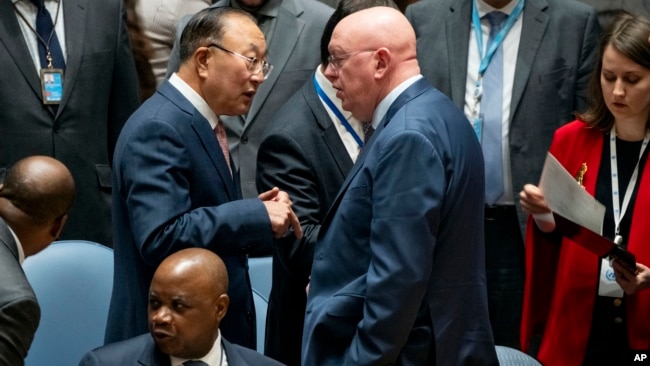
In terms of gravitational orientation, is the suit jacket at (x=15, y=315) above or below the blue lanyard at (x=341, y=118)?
above

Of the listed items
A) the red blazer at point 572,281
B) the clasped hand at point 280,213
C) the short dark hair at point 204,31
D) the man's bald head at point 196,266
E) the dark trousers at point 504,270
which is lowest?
the dark trousers at point 504,270

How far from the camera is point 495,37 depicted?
4.97m

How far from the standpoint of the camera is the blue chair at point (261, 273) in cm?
462

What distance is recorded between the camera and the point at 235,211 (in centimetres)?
369

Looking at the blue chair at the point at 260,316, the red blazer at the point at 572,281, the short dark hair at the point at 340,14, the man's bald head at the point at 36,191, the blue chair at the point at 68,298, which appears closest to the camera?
the man's bald head at the point at 36,191

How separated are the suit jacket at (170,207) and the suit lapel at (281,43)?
1318mm

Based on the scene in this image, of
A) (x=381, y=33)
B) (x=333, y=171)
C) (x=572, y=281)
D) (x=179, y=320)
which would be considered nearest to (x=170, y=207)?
(x=179, y=320)

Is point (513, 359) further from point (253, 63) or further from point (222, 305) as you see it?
point (253, 63)

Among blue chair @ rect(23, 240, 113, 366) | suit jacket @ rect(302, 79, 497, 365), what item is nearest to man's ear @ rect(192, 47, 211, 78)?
suit jacket @ rect(302, 79, 497, 365)

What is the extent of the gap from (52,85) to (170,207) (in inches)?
64.8

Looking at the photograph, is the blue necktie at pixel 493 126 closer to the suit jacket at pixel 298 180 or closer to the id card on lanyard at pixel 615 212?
the id card on lanyard at pixel 615 212

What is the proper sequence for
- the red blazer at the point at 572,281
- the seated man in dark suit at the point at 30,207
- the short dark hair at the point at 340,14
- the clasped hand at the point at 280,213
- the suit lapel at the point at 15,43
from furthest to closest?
1. the suit lapel at the point at 15,43
2. the short dark hair at the point at 340,14
3. the red blazer at the point at 572,281
4. the clasped hand at the point at 280,213
5. the seated man in dark suit at the point at 30,207

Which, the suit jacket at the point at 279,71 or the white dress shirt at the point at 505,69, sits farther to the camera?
the suit jacket at the point at 279,71

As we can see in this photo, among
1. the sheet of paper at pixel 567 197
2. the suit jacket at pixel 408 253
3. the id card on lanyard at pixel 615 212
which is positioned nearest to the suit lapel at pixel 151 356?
the suit jacket at pixel 408 253
